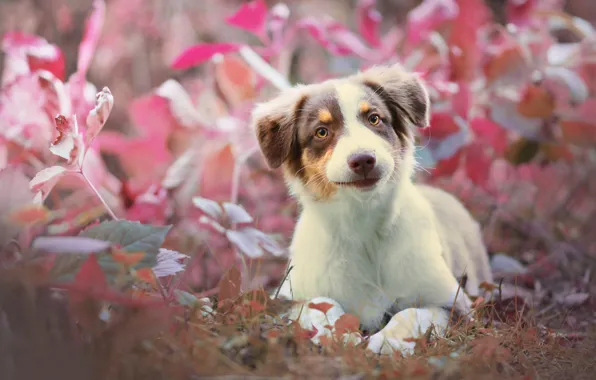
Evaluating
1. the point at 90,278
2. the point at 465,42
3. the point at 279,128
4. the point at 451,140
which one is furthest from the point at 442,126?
the point at 90,278

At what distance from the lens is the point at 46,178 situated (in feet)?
7.06

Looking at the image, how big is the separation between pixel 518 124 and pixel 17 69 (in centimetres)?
257

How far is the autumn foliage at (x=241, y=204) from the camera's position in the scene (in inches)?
68.4

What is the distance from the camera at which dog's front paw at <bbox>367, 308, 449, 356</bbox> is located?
2.16 m

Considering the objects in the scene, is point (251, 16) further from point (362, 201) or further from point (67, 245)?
point (67, 245)

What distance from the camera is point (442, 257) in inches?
110

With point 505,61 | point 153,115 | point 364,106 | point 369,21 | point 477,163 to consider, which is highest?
point 369,21

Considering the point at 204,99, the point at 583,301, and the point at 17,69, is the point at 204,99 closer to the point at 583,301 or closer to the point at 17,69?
the point at 17,69

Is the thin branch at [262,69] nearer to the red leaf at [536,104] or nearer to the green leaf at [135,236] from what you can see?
the red leaf at [536,104]

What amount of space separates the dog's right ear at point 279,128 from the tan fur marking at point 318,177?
0.32 feet

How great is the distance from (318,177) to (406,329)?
736mm

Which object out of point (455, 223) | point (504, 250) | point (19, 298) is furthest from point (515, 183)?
point (19, 298)

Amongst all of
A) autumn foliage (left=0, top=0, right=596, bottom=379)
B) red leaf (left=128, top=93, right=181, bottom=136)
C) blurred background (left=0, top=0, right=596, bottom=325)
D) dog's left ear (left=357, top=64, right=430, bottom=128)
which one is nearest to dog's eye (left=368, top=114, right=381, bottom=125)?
dog's left ear (left=357, top=64, right=430, bottom=128)

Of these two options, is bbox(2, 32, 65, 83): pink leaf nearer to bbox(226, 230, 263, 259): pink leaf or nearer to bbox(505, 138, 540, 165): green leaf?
bbox(226, 230, 263, 259): pink leaf
